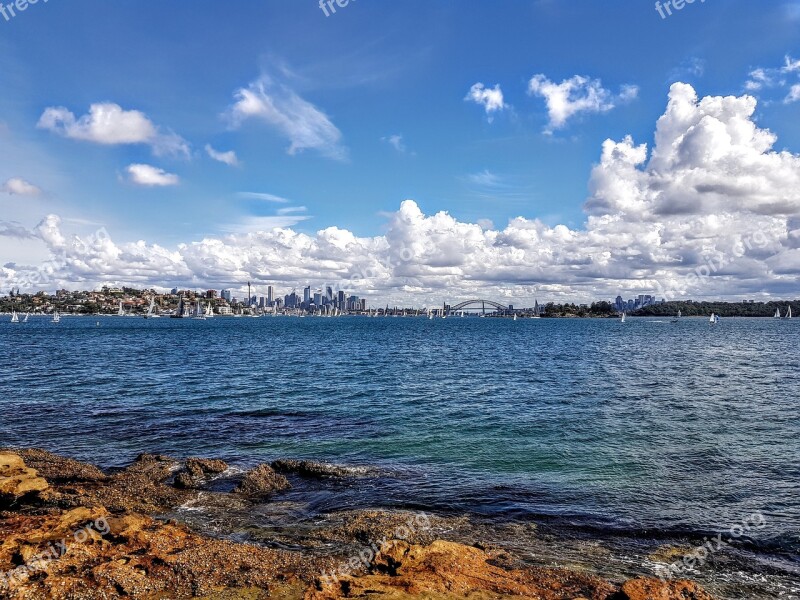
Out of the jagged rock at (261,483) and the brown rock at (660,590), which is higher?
the brown rock at (660,590)

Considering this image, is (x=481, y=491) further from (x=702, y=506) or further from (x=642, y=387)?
(x=642, y=387)

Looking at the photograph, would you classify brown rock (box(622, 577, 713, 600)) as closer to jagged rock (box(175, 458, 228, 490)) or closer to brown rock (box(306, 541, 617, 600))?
brown rock (box(306, 541, 617, 600))

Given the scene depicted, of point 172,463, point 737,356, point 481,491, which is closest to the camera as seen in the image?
point 481,491

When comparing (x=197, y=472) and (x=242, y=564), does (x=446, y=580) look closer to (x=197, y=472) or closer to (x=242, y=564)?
(x=242, y=564)

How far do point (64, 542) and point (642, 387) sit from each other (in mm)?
49863

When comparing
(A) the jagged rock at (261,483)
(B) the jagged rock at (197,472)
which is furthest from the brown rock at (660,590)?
(B) the jagged rock at (197,472)

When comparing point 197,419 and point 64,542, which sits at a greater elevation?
point 64,542

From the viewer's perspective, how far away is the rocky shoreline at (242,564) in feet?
35.1

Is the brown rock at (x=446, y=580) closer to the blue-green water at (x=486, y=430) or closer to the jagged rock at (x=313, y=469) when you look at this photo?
the blue-green water at (x=486, y=430)

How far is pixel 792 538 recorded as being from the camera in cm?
1605

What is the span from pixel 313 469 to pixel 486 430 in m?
13.2

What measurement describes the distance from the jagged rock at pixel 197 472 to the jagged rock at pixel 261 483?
1726 millimetres

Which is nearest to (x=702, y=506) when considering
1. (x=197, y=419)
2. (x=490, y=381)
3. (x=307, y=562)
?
(x=307, y=562)

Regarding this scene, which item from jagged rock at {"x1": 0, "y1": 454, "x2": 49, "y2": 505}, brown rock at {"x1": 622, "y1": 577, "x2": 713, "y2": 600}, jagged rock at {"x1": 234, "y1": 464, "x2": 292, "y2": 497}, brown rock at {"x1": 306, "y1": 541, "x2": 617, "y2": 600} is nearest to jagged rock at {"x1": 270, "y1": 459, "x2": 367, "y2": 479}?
jagged rock at {"x1": 234, "y1": 464, "x2": 292, "y2": 497}
